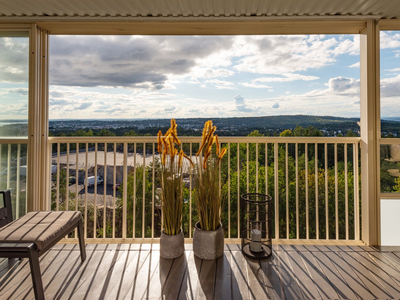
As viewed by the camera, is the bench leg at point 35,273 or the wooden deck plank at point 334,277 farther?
the wooden deck plank at point 334,277

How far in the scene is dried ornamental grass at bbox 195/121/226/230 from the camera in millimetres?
2355

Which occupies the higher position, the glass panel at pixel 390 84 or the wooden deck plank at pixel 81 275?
the glass panel at pixel 390 84

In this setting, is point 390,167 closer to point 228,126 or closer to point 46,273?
point 228,126

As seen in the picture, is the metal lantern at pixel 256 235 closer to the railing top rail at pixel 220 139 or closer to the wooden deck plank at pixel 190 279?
the wooden deck plank at pixel 190 279

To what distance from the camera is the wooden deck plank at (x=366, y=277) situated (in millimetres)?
1822

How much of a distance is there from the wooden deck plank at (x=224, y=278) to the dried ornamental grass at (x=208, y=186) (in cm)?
29

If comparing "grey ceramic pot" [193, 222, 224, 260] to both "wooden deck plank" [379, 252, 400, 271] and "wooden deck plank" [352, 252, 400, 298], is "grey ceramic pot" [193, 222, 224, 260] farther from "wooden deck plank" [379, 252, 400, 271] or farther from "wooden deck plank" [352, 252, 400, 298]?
"wooden deck plank" [379, 252, 400, 271]

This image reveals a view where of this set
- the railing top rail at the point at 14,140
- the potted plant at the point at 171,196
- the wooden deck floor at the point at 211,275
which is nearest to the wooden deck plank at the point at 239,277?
the wooden deck floor at the point at 211,275

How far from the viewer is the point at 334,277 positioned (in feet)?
6.66

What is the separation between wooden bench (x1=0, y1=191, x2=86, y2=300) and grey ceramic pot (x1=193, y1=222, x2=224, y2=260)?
3.43 ft

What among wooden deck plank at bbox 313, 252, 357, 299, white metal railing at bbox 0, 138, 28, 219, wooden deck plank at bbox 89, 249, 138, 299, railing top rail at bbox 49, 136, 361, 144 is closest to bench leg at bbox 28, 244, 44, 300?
wooden deck plank at bbox 89, 249, 138, 299

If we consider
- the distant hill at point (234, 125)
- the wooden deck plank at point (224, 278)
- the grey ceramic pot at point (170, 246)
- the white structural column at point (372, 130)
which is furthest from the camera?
the distant hill at point (234, 125)

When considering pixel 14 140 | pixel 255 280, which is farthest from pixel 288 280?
pixel 14 140

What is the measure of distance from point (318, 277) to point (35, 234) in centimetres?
217
